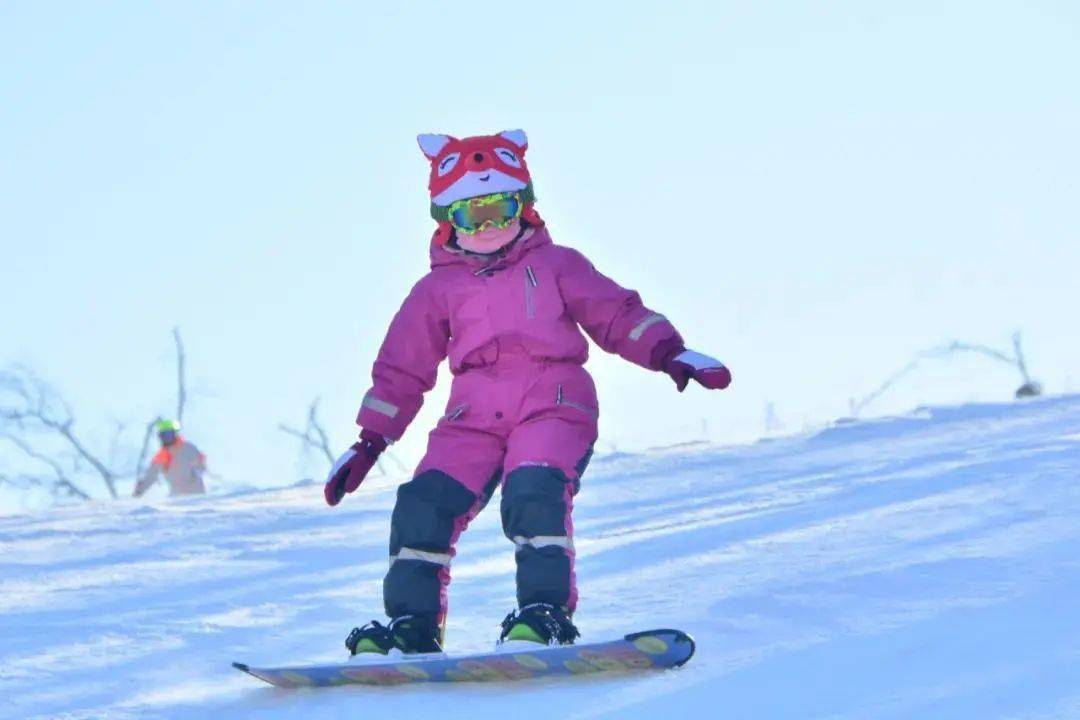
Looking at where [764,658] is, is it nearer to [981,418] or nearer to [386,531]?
[386,531]

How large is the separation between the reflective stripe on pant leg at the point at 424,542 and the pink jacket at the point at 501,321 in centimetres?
32

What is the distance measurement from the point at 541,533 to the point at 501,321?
1.99 ft

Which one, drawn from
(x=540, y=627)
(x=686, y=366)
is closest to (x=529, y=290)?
(x=686, y=366)

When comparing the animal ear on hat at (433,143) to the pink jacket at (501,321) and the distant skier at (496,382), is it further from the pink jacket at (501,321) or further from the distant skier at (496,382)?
the pink jacket at (501,321)

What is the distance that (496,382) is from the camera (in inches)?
167

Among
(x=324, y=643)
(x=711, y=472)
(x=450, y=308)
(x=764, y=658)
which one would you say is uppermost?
(x=711, y=472)

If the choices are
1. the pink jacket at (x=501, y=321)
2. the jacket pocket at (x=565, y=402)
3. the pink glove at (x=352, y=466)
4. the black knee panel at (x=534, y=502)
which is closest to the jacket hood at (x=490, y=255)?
the pink jacket at (x=501, y=321)

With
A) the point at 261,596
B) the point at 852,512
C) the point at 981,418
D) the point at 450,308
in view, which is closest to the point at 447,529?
the point at 450,308

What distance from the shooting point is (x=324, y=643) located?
455cm

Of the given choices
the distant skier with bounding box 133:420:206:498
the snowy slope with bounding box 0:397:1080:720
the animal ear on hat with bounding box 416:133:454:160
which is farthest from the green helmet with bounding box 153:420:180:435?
the animal ear on hat with bounding box 416:133:454:160

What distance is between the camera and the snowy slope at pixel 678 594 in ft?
10.9

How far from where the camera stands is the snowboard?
3.52 m

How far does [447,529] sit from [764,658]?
90 centimetres

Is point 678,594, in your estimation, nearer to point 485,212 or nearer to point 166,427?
point 485,212
